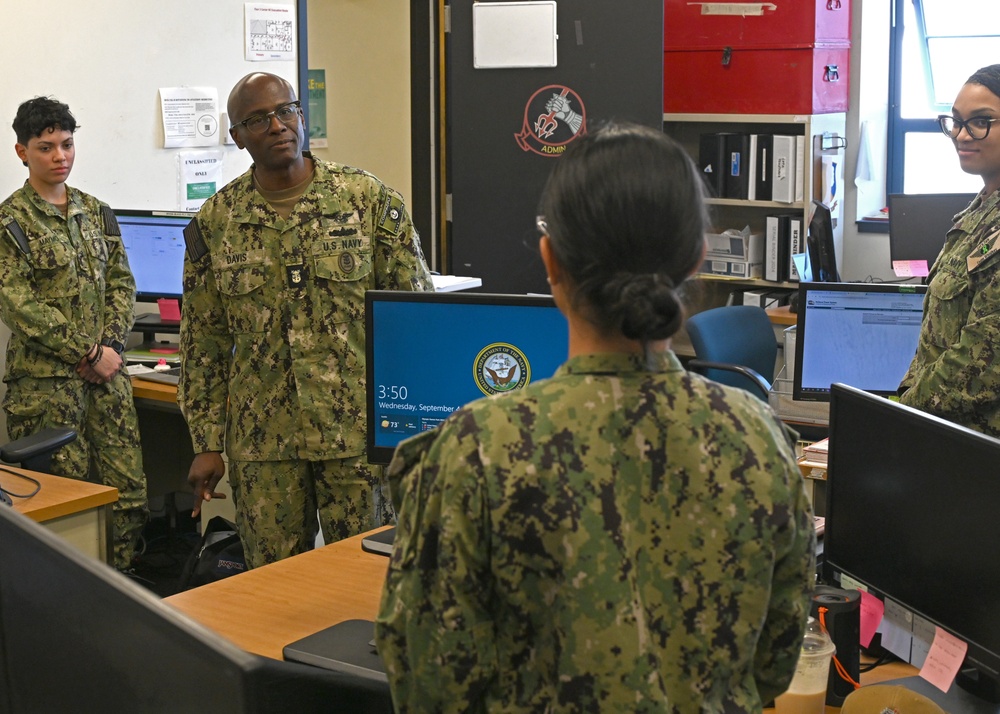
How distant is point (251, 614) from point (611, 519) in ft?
3.48

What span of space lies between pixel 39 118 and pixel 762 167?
303 centimetres

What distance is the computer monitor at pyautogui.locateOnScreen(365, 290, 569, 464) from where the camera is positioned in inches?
74.1

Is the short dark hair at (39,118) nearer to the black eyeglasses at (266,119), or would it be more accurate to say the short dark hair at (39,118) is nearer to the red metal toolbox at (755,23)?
the black eyeglasses at (266,119)

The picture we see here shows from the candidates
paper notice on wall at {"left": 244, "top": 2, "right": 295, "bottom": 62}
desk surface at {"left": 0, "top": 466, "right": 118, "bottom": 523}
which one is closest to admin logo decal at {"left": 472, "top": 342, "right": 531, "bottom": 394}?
desk surface at {"left": 0, "top": 466, "right": 118, "bottom": 523}

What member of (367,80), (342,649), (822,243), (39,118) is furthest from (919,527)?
(367,80)

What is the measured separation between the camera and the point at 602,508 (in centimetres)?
93

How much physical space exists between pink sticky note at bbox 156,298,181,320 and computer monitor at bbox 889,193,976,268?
2634mm

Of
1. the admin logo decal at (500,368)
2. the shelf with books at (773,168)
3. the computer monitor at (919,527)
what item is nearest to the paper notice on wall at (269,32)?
the shelf with books at (773,168)

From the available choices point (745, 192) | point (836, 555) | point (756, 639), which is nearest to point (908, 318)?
point (836, 555)

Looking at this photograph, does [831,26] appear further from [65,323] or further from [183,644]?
[183,644]

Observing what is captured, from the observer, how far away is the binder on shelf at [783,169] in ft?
16.5

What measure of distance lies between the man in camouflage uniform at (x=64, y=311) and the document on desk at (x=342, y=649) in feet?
7.44

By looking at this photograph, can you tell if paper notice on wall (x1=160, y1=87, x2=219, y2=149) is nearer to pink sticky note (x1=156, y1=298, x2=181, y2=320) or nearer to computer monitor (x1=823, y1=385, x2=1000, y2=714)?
pink sticky note (x1=156, y1=298, x2=181, y2=320)

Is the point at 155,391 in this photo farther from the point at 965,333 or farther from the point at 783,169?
the point at 783,169
